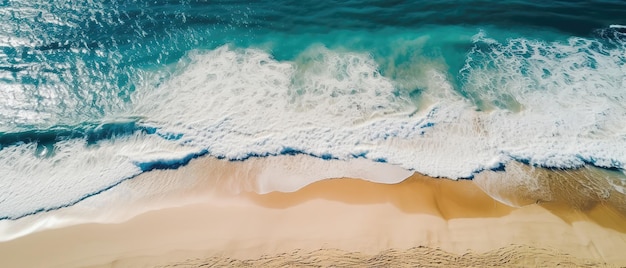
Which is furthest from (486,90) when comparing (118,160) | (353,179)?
(118,160)

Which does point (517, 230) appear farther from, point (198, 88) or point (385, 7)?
point (385, 7)

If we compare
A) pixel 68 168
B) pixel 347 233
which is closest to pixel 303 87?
pixel 347 233

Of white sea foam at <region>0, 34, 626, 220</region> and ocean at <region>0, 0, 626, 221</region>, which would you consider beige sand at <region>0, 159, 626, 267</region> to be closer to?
white sea foam at <region>0, 34, 626, 220</region>

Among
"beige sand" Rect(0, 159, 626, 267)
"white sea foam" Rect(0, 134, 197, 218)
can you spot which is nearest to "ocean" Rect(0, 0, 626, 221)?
"white sea foam" Rect(0, 134, 197, 218)

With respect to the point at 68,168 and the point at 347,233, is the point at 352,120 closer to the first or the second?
the point at 347,233

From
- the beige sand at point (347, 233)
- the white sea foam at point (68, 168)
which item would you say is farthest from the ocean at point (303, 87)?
the beige sand at point (347, 233)

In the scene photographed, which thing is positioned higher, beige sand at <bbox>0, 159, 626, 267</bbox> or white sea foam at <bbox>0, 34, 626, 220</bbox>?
white sea foam at <bbox>0, 34, 626, 220</bbox>
